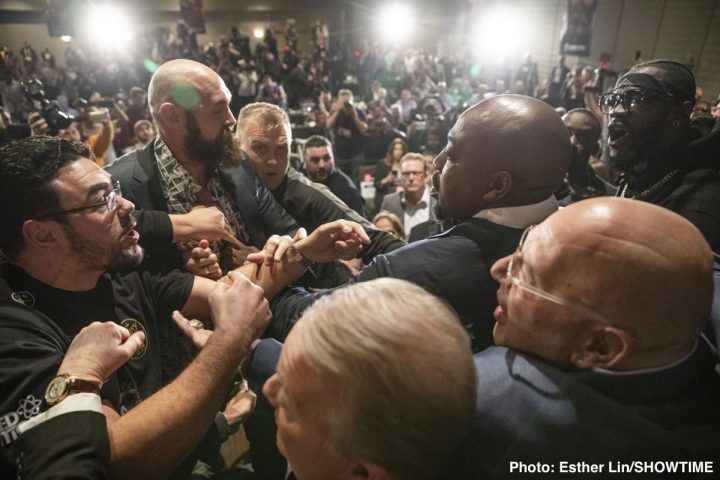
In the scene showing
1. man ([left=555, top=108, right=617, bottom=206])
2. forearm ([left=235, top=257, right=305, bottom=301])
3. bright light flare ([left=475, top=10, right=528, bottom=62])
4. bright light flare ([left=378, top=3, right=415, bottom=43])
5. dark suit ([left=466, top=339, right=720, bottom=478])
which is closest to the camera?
dark suit ([left=466, top=339, right=720, bottom=478])

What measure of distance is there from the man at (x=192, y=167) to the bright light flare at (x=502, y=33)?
17.5 m

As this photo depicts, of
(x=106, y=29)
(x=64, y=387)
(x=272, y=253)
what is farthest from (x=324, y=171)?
A: (x=106, y=29)

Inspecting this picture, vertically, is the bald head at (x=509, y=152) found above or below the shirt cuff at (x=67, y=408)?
above

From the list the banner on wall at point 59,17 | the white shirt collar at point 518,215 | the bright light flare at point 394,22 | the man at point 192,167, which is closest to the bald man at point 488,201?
the white shirt collar at point 518,215

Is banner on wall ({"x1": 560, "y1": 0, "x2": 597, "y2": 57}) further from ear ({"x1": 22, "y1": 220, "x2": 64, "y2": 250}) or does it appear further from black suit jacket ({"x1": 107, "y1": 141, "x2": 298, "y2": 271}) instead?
ear ({"x1": 22, "y1": 220, "x2": 64, "y2": 250})

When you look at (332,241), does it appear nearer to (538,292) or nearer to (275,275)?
(275,275)

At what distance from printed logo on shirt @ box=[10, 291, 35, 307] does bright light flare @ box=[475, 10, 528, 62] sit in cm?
1876

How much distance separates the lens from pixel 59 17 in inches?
512

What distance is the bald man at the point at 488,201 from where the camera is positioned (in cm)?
142

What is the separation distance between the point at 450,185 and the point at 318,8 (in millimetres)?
21482

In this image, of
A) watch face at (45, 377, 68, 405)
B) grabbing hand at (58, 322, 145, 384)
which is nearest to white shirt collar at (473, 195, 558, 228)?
grabbing hand at (58, 322, 145, 384)

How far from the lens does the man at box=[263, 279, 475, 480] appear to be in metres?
0.81

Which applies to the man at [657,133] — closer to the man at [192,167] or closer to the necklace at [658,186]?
the necklace at [658,186]

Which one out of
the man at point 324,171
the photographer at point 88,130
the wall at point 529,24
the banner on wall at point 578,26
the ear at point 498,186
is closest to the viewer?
the ear at point 498,186
